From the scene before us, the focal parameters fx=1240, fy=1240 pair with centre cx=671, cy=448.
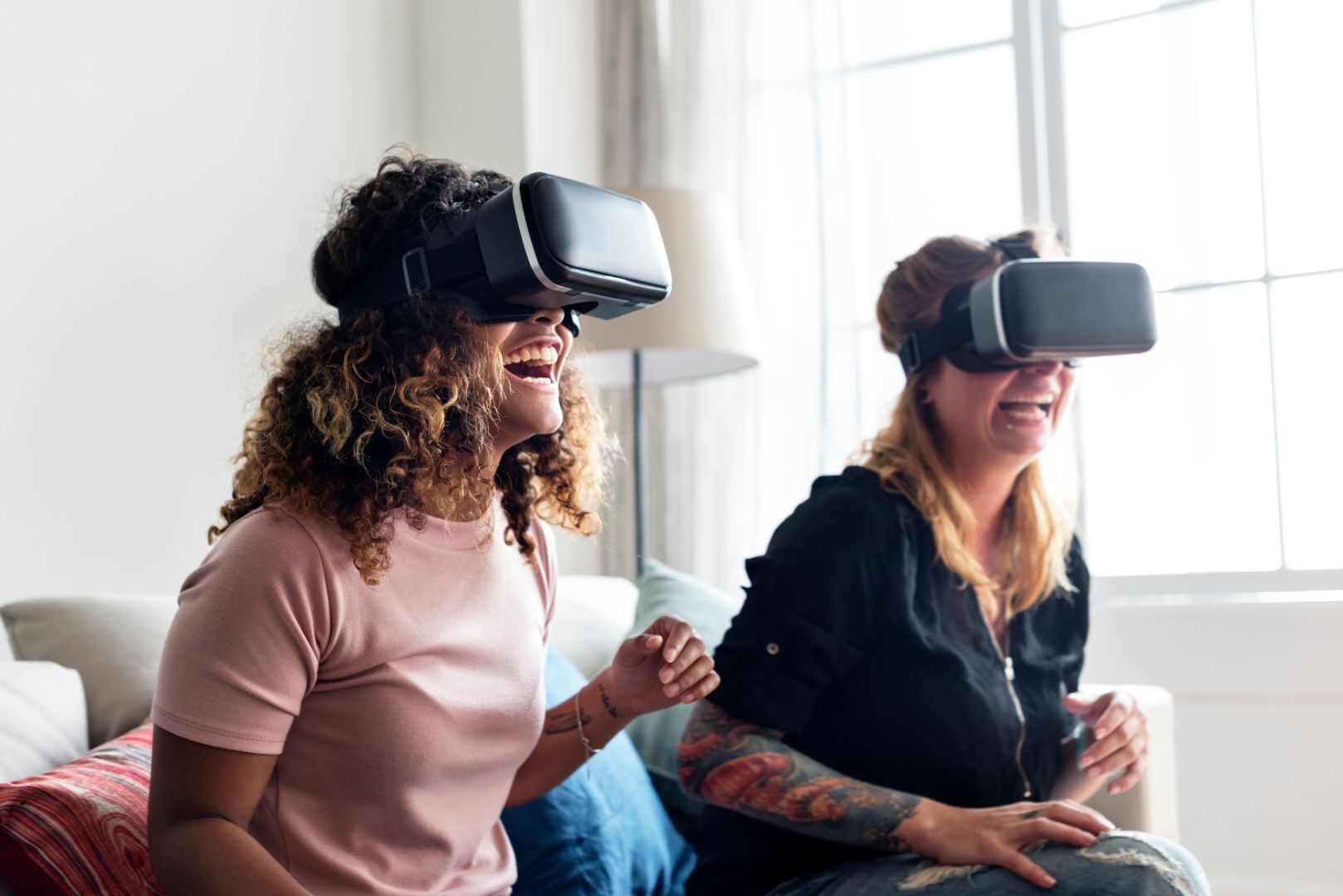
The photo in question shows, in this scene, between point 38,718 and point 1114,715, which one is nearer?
point 38,718

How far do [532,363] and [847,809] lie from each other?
1.84ft

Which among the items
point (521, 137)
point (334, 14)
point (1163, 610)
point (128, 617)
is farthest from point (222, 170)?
point (1163, 610)

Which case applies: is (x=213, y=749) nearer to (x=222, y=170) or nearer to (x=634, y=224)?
(x=634, y=224)

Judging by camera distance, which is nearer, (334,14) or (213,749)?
(213,749)

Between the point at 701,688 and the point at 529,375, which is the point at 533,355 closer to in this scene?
the point at 529,375

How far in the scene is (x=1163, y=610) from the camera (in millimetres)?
2475

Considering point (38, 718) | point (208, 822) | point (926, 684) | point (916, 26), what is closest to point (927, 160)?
point (916, 26)

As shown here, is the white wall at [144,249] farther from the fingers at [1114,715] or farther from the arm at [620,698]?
the fingers at [1114,715]

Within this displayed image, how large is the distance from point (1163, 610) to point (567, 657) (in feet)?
4.06

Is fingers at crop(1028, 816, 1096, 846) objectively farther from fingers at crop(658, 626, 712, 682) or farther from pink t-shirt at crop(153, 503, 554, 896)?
pink t-shirt at crop(153, 503, 554, 896)

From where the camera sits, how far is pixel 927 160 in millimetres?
2840

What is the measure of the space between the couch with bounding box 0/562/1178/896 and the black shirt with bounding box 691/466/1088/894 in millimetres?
339

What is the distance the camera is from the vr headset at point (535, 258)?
1.03m

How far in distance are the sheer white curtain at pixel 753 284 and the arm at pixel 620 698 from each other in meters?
1.57
